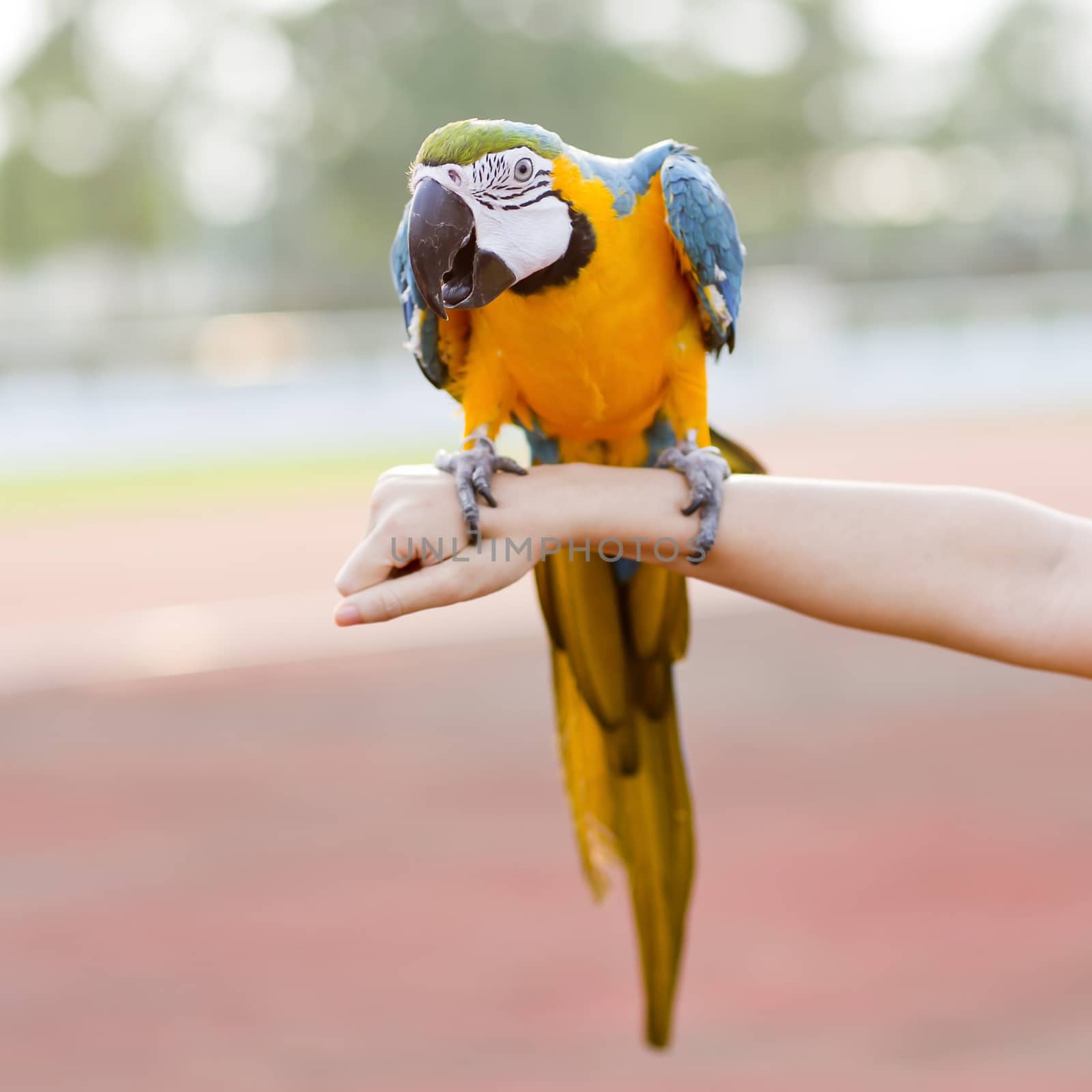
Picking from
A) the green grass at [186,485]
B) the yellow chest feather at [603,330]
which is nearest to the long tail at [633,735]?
the yellow chest feather at [603,330]

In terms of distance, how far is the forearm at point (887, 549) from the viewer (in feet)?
3.03

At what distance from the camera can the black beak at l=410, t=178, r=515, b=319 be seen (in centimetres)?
92

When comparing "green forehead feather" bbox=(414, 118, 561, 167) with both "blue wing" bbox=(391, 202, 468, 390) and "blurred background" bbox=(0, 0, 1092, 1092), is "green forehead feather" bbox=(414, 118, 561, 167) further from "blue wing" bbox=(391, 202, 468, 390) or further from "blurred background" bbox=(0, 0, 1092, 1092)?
"blurred background" bbox=(0, 0, 1092, 1092)

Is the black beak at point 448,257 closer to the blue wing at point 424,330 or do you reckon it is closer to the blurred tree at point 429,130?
the blue wing at point 424,330

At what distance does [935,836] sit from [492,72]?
14.6 meters

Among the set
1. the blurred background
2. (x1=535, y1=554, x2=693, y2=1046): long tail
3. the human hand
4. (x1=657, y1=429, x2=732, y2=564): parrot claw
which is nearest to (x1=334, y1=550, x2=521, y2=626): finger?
the human hand

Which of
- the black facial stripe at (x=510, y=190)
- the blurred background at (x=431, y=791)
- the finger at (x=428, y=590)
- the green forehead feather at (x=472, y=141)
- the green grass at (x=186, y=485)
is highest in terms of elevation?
the green forehead feather at (x=472, y=141)

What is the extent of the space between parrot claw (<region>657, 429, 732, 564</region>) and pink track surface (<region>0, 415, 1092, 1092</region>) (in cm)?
150

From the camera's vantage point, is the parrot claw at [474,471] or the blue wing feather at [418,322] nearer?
the parrot claw at [474,471]

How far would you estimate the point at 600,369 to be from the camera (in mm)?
1096

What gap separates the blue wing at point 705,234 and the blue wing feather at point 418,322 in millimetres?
259

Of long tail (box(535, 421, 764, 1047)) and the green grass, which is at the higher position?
long tail (box(535, 421, 764, 1047))

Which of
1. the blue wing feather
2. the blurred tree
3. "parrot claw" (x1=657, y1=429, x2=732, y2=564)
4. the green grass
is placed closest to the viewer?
"parrot claw" (x1=657, y1=429, x2=732, y2=564)

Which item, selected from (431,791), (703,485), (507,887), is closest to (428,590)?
(703,485)
